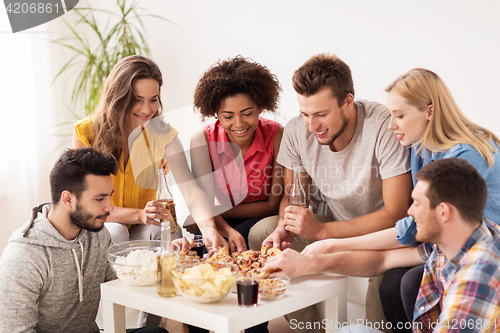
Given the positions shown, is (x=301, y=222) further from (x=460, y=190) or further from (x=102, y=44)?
(x=102, y=44)

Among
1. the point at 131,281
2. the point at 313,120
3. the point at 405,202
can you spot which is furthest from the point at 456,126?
the point at 131,281

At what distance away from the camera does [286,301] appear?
4.86ft

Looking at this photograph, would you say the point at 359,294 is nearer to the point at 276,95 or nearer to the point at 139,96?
the point at 276,95

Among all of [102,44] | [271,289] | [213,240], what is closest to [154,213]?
[213,240]

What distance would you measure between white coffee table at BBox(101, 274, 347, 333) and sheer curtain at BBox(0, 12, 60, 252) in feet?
6.94

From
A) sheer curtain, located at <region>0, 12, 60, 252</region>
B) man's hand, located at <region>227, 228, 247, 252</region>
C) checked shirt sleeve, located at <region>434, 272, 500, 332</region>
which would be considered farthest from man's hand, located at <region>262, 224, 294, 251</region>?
sheer curtain, located at <region>0, 12, 60, 252</region>

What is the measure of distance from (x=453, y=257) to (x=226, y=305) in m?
0.66

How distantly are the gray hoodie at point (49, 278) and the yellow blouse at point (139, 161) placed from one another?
57 centimetres

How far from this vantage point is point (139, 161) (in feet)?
8.39

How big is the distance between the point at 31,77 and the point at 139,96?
1500 mm

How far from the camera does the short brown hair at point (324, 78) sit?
6.82 ft

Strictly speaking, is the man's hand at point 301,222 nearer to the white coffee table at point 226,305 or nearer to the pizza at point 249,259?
the pizza at point 249,259

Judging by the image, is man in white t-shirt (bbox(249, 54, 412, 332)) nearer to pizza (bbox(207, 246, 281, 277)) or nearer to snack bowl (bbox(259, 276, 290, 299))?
pizza (bbox(207, 246, 281, 277))

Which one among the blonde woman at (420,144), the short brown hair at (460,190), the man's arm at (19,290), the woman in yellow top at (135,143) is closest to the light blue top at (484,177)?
the blonde woman at (420,144)
